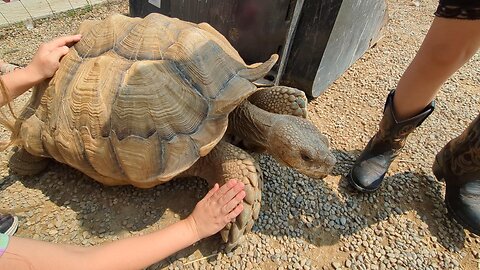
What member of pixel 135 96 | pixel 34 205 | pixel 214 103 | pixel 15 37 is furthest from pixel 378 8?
pixel 15 37

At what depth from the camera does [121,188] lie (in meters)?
1.86

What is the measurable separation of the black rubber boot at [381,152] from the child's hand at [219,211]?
80cm

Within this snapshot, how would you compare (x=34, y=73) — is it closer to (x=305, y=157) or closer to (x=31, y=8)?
(x=305, y=157)

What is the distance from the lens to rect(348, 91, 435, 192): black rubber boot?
1.83 metres

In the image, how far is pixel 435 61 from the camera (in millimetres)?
1516

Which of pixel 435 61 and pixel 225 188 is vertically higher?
pixel 435 61

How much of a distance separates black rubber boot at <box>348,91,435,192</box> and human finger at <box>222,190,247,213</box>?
0.78m

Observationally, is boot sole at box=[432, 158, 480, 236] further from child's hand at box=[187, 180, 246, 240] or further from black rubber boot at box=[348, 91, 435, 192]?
child's hand at box=[187, 180, 246, 240]

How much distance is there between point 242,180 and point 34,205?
110 centimetres

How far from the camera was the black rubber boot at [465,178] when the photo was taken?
178 cm

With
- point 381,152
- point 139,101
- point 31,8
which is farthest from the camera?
point 31,8

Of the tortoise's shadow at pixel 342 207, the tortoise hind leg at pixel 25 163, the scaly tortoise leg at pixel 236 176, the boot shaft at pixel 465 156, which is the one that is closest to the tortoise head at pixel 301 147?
the scaly tortoise leg at pixel 236 176

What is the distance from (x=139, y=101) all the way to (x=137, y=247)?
61cm

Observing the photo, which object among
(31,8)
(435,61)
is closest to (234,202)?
(435,61)
